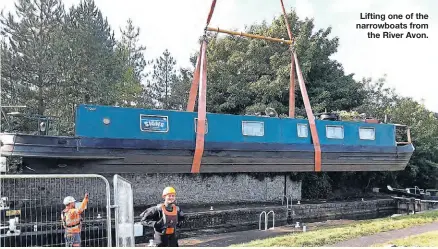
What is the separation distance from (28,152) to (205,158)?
493 cm

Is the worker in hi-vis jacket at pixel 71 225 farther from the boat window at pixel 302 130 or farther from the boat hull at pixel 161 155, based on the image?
the boat window at pixel 302 130

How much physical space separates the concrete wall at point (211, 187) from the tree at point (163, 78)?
1270 centimetres

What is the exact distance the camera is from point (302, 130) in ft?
49.3

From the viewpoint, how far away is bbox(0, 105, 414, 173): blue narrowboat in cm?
1105

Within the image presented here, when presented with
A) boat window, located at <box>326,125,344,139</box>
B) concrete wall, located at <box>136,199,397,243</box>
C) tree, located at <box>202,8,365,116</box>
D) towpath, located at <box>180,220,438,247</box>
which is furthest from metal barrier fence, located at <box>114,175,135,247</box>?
tree, located at <box>202,8,365,116</box>

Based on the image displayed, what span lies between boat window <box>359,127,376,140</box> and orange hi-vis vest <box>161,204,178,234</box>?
42.2 feet

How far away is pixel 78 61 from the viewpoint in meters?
19.4

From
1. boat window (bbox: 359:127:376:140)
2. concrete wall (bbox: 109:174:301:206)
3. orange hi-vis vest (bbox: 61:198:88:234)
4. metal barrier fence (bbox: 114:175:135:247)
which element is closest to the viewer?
metal barrier fence (bbox: 114:175:135:247)

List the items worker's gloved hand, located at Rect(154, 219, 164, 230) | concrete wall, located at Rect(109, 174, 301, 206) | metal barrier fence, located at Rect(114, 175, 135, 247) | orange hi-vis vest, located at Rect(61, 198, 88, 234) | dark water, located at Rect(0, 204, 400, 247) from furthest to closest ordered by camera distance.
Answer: concrete wall, located at Rect(109, 174, 301, 206), dark water, located at Rect(0, 204, 400, 247), orange hi-vis vest, located at Rect(61, 198, 88, 234), metal barrier fence, located at Rect(114, 175, 135, 247), worker's gloved hand, located at Rect(154, 219, 164, 230)

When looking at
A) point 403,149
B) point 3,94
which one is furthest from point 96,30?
point 403,149

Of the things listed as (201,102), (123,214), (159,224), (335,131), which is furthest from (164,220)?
(335,131)

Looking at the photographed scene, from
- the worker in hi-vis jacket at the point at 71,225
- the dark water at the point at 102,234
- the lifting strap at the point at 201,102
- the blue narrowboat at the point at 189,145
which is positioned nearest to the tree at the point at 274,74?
the blue narrowboat at the point at 189,145

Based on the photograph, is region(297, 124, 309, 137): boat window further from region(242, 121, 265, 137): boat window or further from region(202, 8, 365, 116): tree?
region(202, 8, 365, 116): tree

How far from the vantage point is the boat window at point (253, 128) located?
14.0 m
